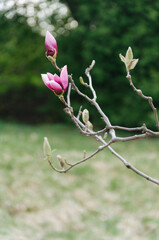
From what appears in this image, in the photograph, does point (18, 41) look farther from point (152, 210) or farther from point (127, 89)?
point (152, 210)

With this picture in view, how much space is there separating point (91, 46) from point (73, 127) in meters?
2.28

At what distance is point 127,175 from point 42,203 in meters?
1.72

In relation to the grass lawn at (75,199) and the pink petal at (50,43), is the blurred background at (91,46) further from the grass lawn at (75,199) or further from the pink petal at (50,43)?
the pink petal at (50,43)

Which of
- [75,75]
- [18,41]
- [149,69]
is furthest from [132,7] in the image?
[18,41]

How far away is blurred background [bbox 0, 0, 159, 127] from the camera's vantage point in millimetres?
9359

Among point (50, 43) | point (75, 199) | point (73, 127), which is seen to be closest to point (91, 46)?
point (73, 127)

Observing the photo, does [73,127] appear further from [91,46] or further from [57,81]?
[57,81]

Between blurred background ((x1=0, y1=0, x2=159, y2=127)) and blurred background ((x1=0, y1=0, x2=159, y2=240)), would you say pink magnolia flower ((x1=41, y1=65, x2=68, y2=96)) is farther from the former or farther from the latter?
blurred background ((x1=0, y1=0, x2=159, y2=127))

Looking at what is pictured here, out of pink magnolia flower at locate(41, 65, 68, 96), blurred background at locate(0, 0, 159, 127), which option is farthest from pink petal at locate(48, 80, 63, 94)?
blurred background at locate(0, 0, 159, 127)

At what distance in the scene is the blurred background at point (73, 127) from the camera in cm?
442

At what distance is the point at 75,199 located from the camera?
4.97 metres

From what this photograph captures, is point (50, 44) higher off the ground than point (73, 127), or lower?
lower

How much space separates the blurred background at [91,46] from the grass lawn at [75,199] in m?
3.12

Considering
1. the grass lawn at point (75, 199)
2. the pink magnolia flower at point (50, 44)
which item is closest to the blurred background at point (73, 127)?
the grass lawn at point (75, 199)
